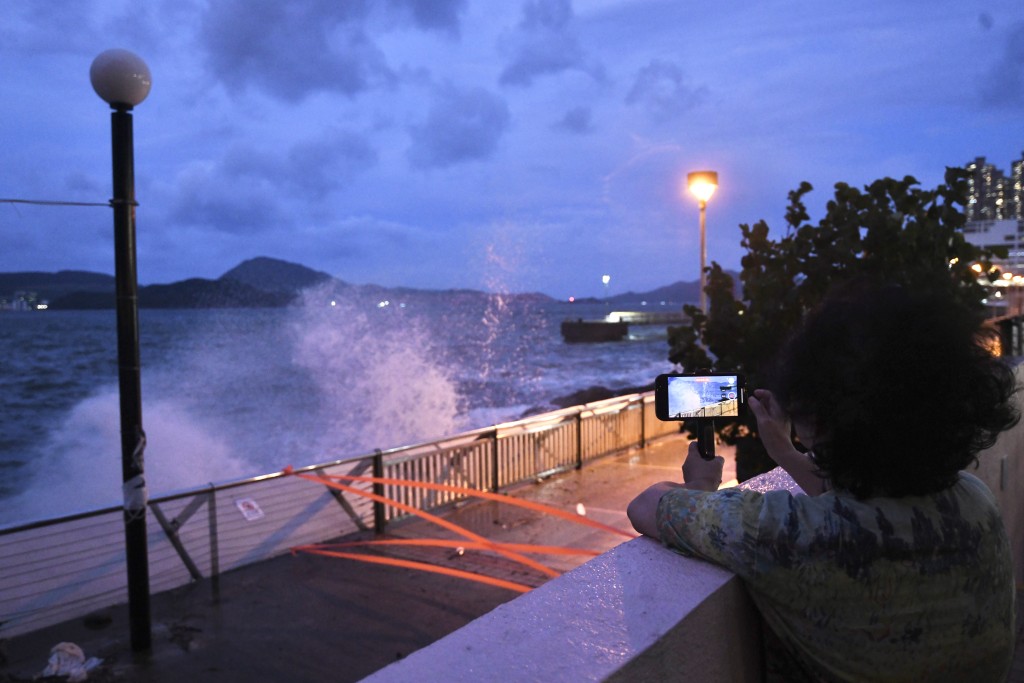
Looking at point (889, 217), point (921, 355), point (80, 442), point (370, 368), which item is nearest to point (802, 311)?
point (889, 217)

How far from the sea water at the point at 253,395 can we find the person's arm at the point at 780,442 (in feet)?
20.2

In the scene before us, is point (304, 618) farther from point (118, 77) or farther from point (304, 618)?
point (118, 77)

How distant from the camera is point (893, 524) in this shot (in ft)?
4.85

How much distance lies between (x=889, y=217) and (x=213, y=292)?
19094 cm

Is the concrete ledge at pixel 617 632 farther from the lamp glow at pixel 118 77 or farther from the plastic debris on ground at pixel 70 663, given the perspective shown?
the lamp glow at pixel 118 77

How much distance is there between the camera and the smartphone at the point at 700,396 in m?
2.05

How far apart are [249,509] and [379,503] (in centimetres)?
164

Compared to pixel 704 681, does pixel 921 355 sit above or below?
above

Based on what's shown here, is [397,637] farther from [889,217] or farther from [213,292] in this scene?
[213,292]

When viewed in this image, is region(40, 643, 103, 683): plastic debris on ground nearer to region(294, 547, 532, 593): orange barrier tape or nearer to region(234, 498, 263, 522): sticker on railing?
region(234, 498, 263, 522): sticker on railing

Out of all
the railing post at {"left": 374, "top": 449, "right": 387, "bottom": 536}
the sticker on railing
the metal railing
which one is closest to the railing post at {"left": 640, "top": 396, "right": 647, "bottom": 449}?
the metal railing

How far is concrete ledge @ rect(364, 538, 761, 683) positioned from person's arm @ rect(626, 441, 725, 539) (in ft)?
0.16

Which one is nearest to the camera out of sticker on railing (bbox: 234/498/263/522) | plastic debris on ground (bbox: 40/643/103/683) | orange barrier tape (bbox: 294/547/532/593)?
plastic debris on ground (bbox: 40/643/103/683)

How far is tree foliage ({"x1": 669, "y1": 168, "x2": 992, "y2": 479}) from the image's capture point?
20.4ft
